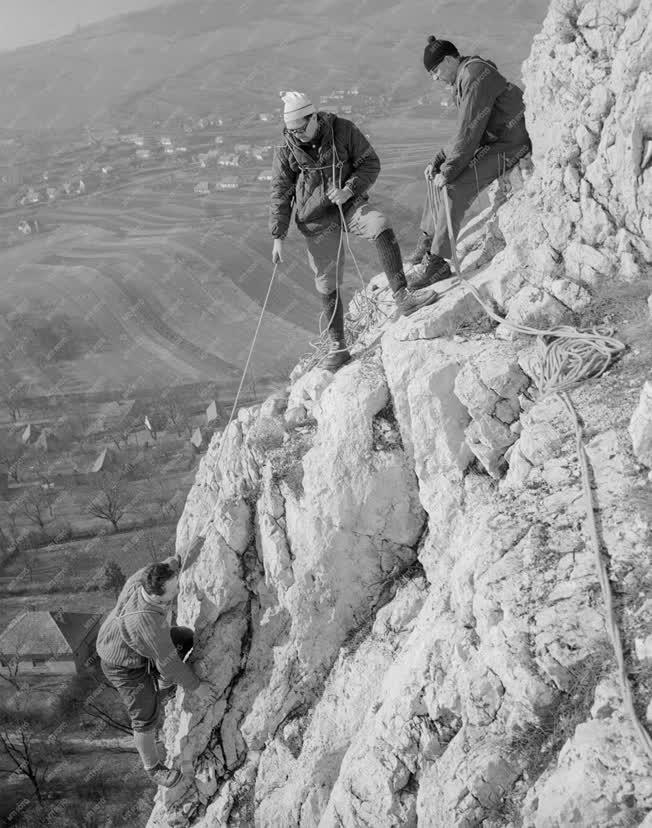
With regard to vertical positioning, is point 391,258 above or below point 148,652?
above

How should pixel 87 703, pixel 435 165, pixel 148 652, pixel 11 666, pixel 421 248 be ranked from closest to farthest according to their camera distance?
pixel 148 652
pixel 435 165
pixel 421 248
pixel 87 703
pixel 11 666

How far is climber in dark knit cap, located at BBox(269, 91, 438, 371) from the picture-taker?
299 inches

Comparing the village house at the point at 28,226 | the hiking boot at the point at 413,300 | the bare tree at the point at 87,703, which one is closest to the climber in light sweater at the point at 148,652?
the hiking boot at the point at 413,300

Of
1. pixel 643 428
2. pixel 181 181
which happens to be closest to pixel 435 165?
pixel 643 428

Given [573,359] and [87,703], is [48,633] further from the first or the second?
[573,359]

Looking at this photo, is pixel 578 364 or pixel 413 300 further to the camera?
pixel 413 300

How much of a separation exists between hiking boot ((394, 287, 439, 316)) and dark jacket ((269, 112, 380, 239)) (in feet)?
3.98

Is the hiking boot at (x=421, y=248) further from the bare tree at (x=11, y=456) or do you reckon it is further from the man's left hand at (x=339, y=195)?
the bare tree at (x=11, y=456)

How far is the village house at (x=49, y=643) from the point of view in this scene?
94.0 ft

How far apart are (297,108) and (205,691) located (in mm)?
6354

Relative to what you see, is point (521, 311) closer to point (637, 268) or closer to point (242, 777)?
point (637, 268)

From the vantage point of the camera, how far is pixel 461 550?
586cm

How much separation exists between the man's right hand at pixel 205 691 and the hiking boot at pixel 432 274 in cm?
505

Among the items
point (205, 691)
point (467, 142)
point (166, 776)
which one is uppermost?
point (467, 142)
